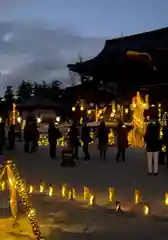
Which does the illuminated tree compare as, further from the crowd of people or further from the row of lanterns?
the row of lanterns

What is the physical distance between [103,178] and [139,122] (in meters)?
13.1

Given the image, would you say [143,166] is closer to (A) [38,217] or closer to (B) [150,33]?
(A) [38,217]

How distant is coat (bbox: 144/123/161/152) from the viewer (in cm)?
1415

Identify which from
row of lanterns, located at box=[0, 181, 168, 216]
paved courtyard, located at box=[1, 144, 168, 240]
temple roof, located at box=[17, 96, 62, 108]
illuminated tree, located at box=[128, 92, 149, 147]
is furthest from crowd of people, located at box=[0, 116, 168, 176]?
temple roof, located at box=[17, 96, 62, 108]

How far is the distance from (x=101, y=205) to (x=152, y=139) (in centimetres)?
514

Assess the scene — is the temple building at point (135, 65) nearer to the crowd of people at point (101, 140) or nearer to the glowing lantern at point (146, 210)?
the crowd of people at point (101, 140)

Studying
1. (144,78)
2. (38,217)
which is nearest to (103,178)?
(38,217)

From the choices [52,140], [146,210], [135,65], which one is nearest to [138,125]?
[135,65]

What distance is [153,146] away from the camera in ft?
46.4

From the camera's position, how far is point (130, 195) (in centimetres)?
1047

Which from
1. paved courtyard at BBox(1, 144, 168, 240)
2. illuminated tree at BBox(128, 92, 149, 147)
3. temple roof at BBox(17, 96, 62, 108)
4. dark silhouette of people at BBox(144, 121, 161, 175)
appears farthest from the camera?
temple roof at BBox(17, 96, 62, 108)

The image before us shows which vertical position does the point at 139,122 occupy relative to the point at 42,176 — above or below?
above

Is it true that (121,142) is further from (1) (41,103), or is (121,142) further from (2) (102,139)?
(1) (41,103)

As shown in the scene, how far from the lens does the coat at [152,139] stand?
1415 cm
